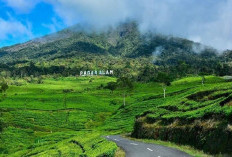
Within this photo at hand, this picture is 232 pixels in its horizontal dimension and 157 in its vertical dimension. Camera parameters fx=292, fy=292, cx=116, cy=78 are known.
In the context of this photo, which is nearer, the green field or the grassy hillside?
the grassy hillside

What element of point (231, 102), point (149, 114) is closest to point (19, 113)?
point (149, 114)

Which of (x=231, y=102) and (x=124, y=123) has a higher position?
(x=231, y=102)

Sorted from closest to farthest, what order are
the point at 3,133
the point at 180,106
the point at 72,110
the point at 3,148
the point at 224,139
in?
the point at 224,139 < the point at 180,106 < the point at 3,148 < the point at 3,133 < the point at 72,110

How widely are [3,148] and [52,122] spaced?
110ft

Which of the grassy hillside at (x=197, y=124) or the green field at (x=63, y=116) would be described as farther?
the green field at (x=63, y=116)

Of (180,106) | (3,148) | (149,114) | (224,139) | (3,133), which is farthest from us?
(3,133)

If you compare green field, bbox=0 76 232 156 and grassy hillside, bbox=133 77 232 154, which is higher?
grassy hillside, bbox=133 77 232 154

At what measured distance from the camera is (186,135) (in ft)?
134

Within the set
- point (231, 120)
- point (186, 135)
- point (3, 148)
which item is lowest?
point (3, 148)

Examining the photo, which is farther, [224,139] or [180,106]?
[180,106]

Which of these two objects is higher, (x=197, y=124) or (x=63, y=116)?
(x=197, y=124)

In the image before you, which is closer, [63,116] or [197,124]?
[197,124]

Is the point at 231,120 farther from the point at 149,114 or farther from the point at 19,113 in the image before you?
the point at 19,113

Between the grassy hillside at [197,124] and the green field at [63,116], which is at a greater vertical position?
the grassy hillside at [197,124]
